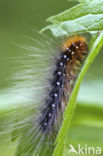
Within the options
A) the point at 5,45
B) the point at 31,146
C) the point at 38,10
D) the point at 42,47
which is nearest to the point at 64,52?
the point at 42,47

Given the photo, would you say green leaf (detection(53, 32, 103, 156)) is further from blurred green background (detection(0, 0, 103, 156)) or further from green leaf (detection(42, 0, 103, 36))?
blurred green background (detection(0, 0, 103, 156))

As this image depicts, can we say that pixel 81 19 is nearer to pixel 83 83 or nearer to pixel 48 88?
pixel 48 88

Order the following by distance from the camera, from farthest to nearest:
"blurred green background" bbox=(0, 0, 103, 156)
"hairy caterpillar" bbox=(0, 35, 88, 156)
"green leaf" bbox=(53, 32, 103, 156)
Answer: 1. "blurred green background" bbox=(0, 0, 103, 156)
2. "hairy caterpillar" bbox=(0, 35, 88, 156)
3. "green leaf" bbox=(53, 32, 103, 156)

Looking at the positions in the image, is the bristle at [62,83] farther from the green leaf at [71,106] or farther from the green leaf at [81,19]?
the green leaf at [71,106]

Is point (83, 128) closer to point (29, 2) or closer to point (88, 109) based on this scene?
point (88, 109)

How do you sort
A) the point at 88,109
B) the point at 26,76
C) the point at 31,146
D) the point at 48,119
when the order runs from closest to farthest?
the point at 31,146
the point at 48,119
the point at 26,76
the point at 88,109

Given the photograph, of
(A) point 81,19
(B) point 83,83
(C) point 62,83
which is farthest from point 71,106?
(B) point 83,83

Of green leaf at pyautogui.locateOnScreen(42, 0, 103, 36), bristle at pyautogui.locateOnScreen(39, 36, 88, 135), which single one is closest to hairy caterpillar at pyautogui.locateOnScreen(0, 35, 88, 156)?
bristle at pyautogui.locateOnScreen(39, 36, 88, 135)
